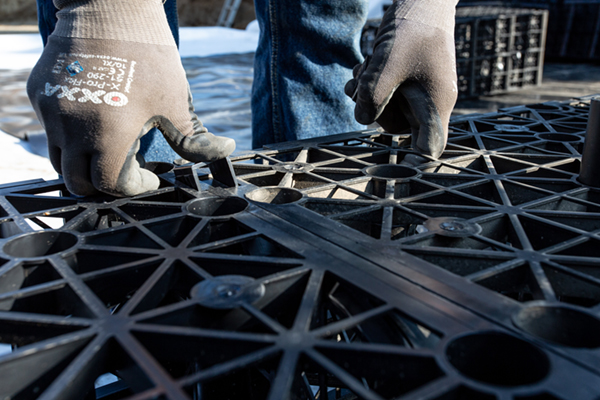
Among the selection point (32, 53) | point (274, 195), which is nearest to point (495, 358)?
point (274, 195)

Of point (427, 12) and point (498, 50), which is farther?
point (498, 50)

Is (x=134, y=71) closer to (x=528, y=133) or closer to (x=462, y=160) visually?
(x=462, y=160)

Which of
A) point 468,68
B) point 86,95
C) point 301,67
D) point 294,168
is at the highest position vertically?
point 86,95

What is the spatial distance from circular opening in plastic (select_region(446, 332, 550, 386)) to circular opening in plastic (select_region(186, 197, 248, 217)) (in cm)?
58

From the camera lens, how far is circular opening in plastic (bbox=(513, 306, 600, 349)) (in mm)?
619

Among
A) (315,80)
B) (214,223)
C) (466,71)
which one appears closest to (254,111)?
(315,80)

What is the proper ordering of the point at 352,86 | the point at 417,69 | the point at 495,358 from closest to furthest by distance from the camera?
the point at 495,358 < the point at 417,69 < the point at 352,86

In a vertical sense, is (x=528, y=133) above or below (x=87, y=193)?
below

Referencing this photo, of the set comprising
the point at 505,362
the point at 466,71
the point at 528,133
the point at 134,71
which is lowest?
the point at 466,71

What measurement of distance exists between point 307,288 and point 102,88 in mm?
587

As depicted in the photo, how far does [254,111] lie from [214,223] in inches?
48.6

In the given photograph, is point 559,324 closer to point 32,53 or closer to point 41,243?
point 41,243

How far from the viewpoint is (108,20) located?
0.99 meters

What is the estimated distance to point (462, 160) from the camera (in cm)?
133
